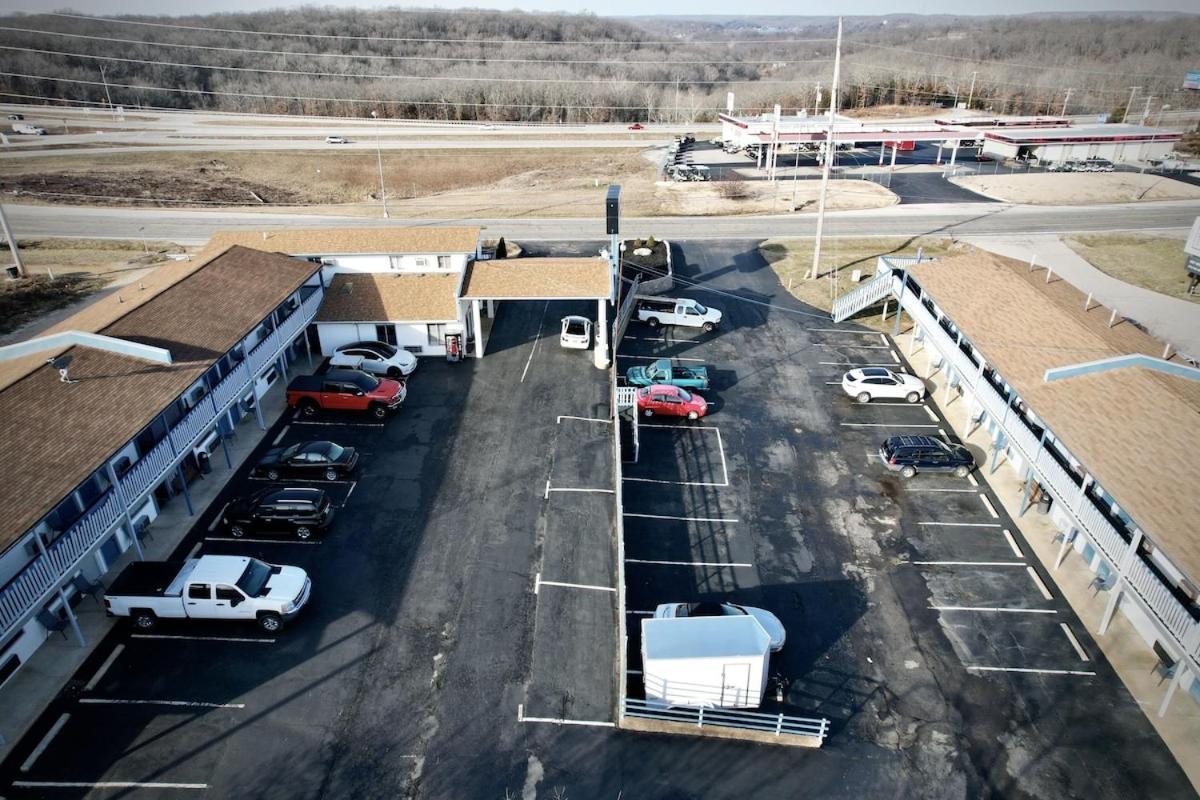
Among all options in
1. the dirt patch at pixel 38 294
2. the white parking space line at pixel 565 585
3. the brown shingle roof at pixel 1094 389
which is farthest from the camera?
the dirt patch at pixel 38 294

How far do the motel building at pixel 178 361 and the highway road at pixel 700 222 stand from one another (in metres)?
22.8

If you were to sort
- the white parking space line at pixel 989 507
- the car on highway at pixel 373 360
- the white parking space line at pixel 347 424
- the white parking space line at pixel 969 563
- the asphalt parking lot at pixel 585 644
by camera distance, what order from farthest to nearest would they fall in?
the car on highway at pixel 373 360
the white parking space line at pixel 347 424
the white parking space line at pixel 989 507
the white parking space line at pixel 969 563
the asphalt parking lot at pixel 585 644

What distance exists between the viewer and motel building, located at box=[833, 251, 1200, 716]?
66.2ft

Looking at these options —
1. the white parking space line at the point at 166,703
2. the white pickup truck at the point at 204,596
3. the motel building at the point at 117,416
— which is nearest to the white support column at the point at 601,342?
the motel building at the point at 117,416

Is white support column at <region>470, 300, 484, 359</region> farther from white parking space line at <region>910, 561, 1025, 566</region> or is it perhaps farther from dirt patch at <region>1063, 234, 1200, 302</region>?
dirt patch at <region>1063, 234, 1200, 302</region>

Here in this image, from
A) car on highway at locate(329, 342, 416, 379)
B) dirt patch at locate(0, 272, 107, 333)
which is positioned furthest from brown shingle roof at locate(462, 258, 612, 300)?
dirt patch at locate(0, 272, 107, 333)

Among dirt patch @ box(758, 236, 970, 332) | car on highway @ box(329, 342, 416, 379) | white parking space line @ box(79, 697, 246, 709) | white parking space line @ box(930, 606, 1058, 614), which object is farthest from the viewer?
dirt patch @ box(758, 236, 970, 332)

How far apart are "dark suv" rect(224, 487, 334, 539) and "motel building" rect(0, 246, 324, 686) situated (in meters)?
2.54

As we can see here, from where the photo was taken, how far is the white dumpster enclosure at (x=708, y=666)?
19.2 meters

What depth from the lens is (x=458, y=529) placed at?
2672 centimetres

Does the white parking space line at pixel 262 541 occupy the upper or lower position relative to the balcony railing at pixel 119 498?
lower

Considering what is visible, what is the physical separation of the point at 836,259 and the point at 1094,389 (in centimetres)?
3031

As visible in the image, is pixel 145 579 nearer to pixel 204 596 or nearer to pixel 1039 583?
pixel 204 596

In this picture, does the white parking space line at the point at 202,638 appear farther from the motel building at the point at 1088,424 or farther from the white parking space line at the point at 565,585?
the motel building at the point at 1088,424
